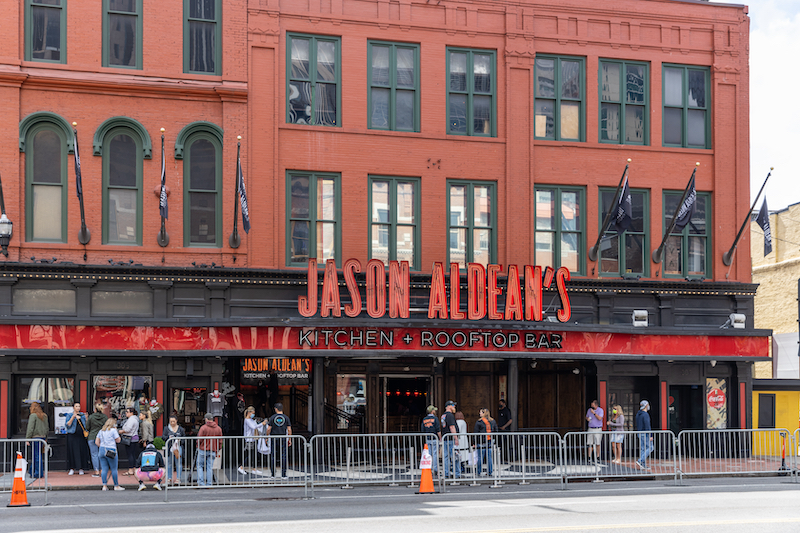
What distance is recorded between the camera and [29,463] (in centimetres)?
1919

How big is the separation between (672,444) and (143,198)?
14.4 m

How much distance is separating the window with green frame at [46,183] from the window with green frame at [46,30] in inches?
72.3

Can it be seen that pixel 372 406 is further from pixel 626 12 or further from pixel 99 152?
pixel 626 12

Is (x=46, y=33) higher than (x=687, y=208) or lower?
higher

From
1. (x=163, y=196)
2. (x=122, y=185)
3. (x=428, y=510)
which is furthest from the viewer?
(x=122, y=185)

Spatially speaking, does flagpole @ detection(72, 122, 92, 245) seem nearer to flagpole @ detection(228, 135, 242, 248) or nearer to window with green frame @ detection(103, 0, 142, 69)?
window with green frame @ detection(103, 0, 142, 69)

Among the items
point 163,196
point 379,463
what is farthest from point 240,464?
point 163,196

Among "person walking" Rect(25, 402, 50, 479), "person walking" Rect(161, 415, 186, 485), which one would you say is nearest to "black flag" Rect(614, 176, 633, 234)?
"person walking" Rect(161, 415, 186, 485)

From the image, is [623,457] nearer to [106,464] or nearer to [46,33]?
[106,464]

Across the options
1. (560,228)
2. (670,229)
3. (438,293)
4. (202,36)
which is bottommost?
(438,293)

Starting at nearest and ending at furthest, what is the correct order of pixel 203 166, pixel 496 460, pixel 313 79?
pixel 496 460, pixel 203 166, pixel 313 79

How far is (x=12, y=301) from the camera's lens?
2105cm

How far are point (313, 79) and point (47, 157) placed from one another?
7.25 meters

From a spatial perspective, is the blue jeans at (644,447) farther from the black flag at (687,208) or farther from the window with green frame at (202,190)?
the window with green frame at (202,190)
